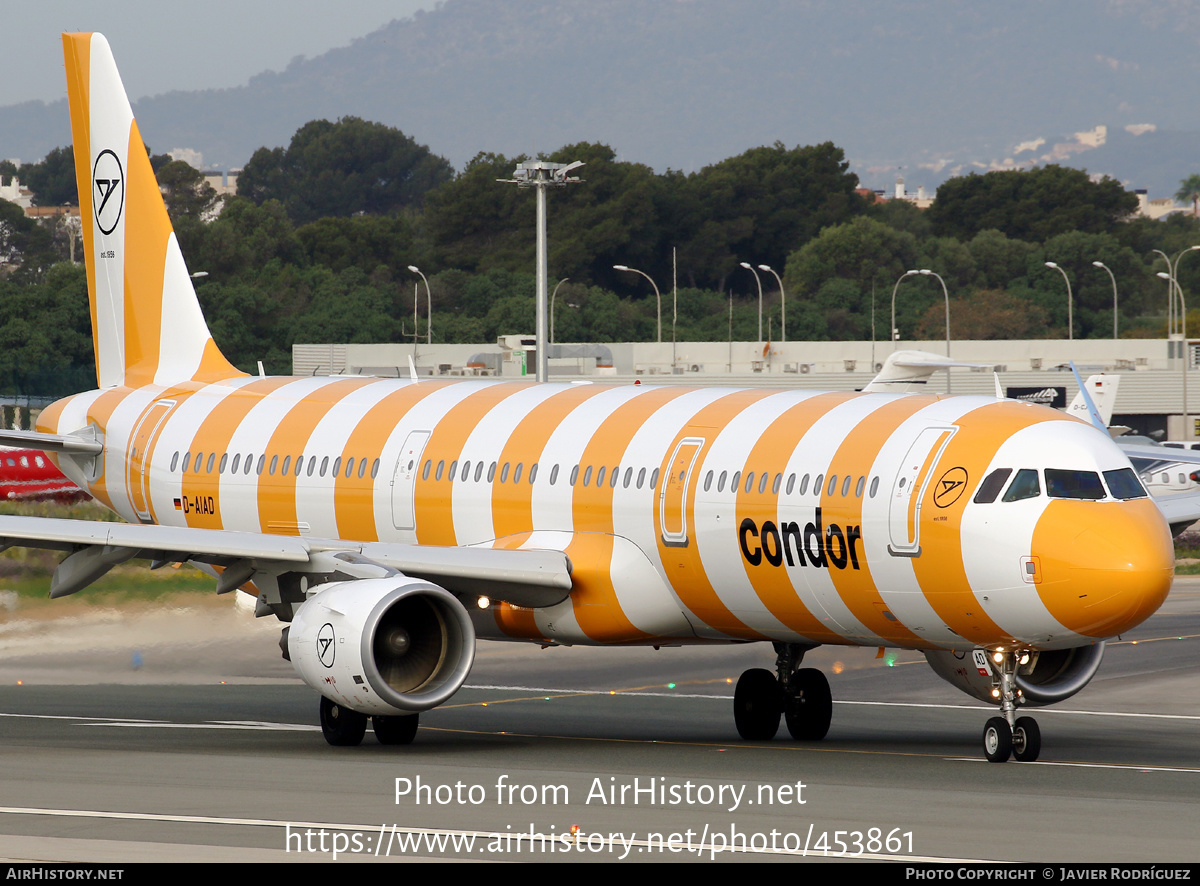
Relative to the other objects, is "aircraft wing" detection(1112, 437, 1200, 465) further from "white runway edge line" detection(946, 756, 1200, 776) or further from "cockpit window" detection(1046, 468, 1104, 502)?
"cockpit window" detection(1046, 468, 1104, 502)

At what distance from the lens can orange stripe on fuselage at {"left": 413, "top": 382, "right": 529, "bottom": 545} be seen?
75.5ft

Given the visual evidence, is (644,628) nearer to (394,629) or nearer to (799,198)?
(394,629)

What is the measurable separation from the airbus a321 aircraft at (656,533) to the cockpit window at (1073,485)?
0.07 feet

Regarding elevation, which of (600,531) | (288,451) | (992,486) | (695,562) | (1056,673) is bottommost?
(1056,673)

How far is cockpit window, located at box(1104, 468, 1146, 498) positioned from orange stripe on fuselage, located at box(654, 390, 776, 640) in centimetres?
466

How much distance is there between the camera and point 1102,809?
15445 mm

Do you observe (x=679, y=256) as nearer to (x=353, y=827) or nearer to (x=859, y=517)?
(x=859, y=517)

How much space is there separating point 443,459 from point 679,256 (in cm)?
15259

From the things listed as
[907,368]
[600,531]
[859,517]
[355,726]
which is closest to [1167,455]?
[907,368]

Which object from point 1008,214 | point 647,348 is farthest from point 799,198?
point 647,348

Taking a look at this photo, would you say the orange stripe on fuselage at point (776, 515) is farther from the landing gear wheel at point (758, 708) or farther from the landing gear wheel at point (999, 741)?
the landing gear wheel at point (758, 708)

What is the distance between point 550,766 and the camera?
1864 centimetres

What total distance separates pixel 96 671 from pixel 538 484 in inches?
483

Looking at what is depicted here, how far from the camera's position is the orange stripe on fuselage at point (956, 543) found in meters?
18.0
